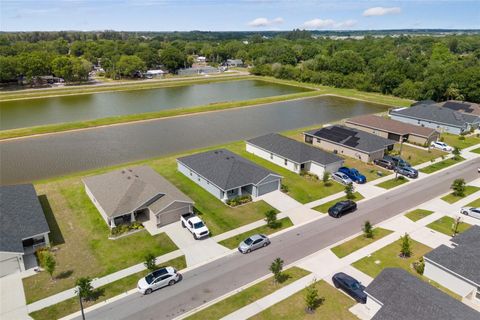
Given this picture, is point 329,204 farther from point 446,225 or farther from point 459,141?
point 459,141

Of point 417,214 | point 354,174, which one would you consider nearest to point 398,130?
point 354,174

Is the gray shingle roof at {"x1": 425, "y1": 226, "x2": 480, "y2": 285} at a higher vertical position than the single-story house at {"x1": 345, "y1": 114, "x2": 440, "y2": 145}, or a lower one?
lower

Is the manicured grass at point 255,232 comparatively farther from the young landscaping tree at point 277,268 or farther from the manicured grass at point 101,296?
the young landscaping tree at point 277,268

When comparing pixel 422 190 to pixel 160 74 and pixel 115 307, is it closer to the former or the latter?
pixel 115 307

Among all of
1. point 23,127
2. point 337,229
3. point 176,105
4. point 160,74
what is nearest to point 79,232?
point 337,229

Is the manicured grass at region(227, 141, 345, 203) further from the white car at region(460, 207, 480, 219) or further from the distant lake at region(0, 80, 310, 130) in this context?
the distant lake at region(0, 80, 310, 130)

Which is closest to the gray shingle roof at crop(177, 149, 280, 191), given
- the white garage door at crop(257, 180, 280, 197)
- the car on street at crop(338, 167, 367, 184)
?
the white garage door at crop(257, 180, 280, 197)
